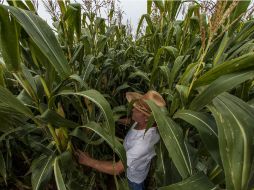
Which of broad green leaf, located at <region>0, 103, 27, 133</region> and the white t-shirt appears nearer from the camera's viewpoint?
broad green leaf, located at <region>0, 103, 27, 133</region>

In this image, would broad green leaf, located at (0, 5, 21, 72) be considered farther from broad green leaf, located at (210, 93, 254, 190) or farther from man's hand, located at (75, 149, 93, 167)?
broad green leaf, located at (210, 93, 254, 190)

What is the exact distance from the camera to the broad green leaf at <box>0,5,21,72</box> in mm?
867

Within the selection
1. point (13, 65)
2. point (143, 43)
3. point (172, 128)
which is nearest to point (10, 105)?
point (13, 65)

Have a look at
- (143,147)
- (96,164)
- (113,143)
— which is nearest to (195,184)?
(113,143)

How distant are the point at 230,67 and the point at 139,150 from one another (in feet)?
2.19

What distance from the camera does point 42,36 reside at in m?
0.95

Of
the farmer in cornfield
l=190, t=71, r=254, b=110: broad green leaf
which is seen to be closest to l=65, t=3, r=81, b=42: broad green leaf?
the farmer in cornfield

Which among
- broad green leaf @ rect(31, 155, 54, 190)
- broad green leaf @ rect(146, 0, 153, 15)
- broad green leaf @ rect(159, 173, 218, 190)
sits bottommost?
broad green leaf @ rect(31, 155, 54, 190)

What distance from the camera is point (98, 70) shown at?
1817mm

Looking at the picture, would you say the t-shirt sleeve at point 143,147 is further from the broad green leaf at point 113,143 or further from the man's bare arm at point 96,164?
the broad green leaf at point 113,143

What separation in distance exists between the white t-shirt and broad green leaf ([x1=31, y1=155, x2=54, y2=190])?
408mm

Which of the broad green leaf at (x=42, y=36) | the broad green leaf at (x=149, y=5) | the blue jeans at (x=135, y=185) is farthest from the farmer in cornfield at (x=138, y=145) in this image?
the broad green leaf at (x=149, y=5)

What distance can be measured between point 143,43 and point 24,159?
2134 millimetres

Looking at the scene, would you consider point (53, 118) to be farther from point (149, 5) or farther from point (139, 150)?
point (149, 5)
